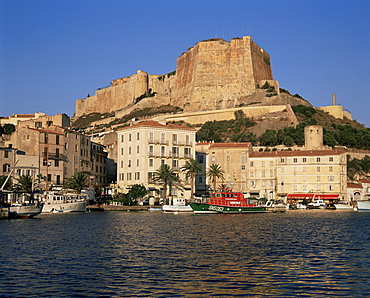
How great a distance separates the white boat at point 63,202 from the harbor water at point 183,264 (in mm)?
28716

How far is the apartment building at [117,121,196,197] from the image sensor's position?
285 feet

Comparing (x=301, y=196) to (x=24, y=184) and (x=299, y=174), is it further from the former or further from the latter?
(x=24, y=184)

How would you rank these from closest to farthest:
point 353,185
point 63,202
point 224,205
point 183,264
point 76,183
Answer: point 183,264, point 224,205, point 63,202, point 76,183, point 353,185

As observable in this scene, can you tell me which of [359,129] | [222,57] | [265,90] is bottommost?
[359,129]

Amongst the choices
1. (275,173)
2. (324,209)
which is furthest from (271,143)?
(324,209)

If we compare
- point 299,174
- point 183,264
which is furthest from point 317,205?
point 183,264

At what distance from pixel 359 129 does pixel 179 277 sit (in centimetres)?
12513

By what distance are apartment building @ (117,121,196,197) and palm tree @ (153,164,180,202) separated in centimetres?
111

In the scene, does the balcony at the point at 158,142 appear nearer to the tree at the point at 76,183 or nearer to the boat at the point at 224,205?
the tree at the point at 76,183

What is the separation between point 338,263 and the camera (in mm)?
26047

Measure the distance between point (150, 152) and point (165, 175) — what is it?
19.5 feet

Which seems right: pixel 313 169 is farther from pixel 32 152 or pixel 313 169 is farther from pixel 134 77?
pixel 134 77

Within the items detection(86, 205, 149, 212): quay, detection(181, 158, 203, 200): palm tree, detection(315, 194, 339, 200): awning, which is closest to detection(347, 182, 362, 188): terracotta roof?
detection(315, 194, 339, 200): awning

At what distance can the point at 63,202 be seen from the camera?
7188 cm
